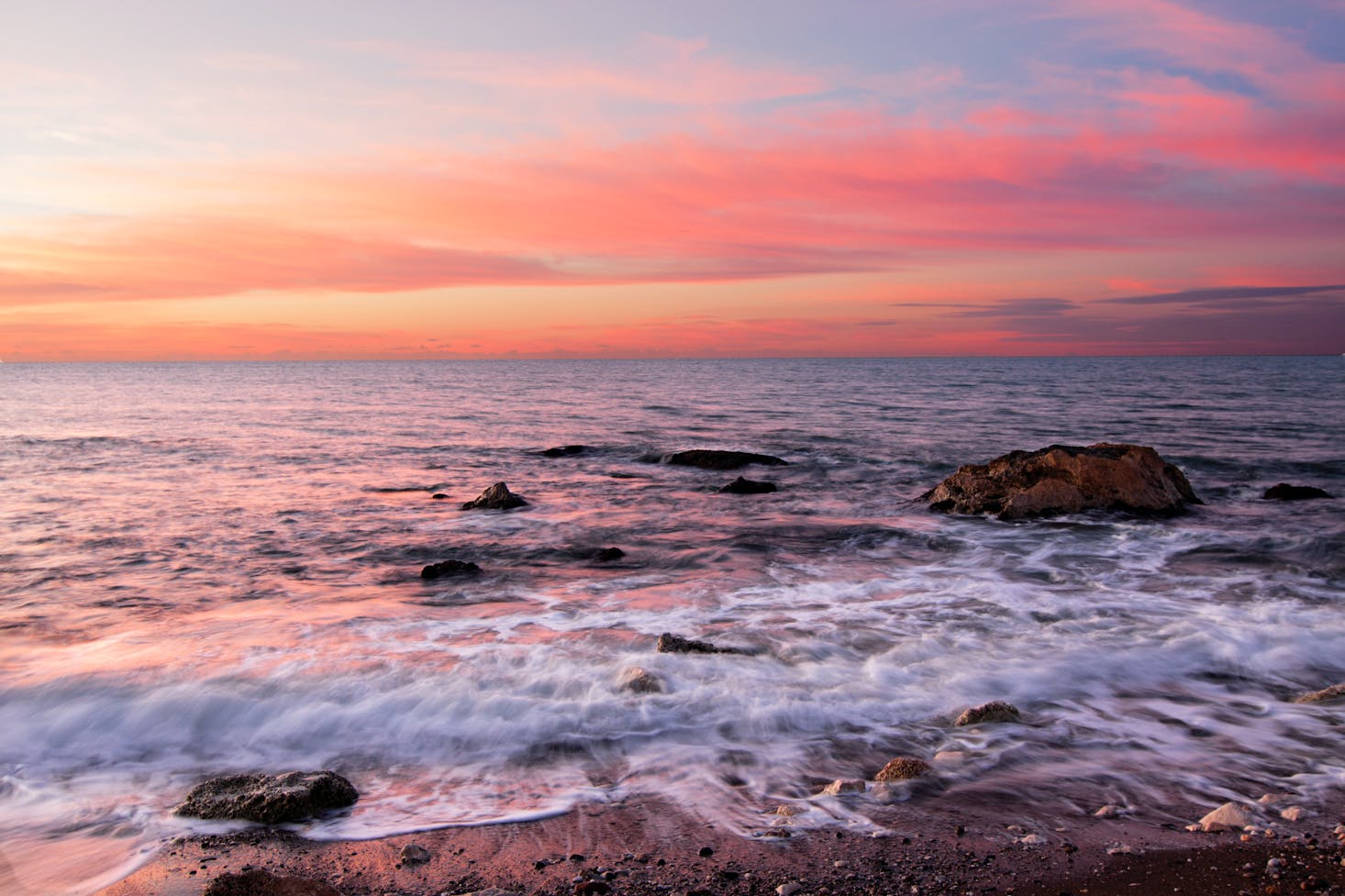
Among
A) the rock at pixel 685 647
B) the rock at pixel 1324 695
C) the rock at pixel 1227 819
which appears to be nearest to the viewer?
the rock at pixel 1227 819

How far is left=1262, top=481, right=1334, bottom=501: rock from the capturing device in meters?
16.6

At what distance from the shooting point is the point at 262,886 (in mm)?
3816

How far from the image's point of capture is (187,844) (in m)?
4.53

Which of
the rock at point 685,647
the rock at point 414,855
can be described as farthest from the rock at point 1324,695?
the rock at point 414,855

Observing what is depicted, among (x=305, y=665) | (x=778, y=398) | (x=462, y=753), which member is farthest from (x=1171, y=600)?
(x=778, y=398)

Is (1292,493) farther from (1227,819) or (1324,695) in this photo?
(1227,819)

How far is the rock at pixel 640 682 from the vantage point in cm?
674

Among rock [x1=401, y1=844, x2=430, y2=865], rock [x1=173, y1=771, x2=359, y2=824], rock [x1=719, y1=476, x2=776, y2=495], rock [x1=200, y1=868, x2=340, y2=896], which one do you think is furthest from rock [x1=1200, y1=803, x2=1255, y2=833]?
rock [x1=719, y1=476, x2=776, y2=495]

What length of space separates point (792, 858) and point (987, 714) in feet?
8.49

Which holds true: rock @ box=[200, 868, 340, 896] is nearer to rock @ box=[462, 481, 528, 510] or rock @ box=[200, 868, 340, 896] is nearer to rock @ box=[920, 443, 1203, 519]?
rock @ box=[462, 481, 528, 510]

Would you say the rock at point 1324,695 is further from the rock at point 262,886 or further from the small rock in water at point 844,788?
the rock at point 262,886

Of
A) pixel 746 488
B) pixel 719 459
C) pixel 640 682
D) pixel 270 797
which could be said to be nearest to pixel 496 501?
pixel 746 488

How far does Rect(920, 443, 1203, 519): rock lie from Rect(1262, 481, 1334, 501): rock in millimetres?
1905

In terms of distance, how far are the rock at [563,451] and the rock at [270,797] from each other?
66.0 feet
